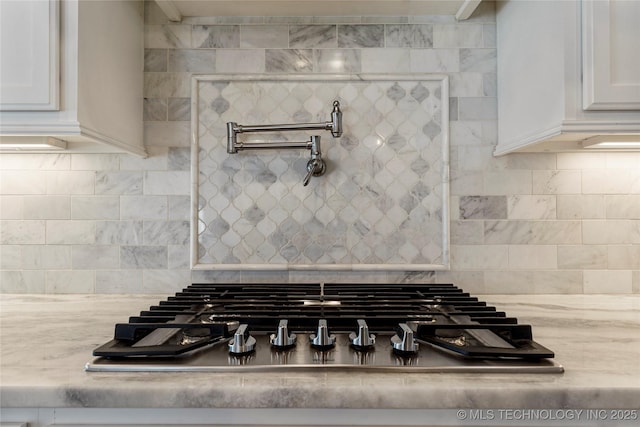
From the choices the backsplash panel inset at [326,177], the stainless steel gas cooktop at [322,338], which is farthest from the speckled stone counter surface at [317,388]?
the backsplash panel inset at [326,177]

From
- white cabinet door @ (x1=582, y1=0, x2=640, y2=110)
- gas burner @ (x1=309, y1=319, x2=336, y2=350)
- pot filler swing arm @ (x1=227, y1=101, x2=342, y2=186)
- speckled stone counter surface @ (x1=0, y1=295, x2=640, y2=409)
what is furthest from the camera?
pot filler swing arm @ (x1=227, y1=101, x2=342, y2=186)

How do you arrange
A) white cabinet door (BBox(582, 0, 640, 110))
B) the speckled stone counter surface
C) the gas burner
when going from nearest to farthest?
the speckled stone counter surface, the gas burner, white cabinet door (BBox(582, 0, 640, 110))

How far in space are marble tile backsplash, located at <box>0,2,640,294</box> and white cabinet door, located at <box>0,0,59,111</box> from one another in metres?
0.38

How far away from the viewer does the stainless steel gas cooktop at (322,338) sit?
0.69 m

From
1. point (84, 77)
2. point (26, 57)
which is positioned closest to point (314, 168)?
point (84, 77)

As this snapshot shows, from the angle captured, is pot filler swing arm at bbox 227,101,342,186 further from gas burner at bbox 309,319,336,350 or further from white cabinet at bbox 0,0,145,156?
gas burner at bbox 309,319,336,350

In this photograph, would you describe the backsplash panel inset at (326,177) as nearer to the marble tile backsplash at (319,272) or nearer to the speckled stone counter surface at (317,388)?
the marble tile backsplash at (319,272)

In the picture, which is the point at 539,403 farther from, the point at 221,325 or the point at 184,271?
the point at 184,271

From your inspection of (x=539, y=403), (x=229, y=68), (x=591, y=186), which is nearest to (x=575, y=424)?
(x=539, y=403)

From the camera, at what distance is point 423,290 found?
1.21 m

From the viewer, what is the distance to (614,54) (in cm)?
99

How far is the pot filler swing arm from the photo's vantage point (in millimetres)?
1305

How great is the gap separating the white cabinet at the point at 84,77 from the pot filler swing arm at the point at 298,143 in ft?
1.00

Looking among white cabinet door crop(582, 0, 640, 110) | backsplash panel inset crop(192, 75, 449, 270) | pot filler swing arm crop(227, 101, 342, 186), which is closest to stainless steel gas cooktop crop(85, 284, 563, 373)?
backsplash panel inset crop(192, 75, 449, 270)
